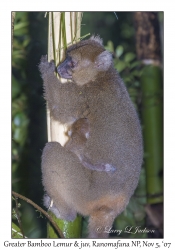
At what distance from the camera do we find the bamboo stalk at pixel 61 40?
11.6 feet

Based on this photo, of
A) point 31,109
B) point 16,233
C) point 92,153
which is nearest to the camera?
point 16,233

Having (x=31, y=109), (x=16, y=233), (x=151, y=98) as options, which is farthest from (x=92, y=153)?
(x=31, y=109)

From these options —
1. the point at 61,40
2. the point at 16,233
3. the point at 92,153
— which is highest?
the point at 61,40

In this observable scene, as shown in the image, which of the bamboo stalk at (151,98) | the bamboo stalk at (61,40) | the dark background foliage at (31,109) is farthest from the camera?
the dark background foliage at (31,109)

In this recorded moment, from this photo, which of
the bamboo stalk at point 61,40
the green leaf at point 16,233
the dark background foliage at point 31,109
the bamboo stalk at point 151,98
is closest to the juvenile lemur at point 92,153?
the bamboo stalk at point 61,40

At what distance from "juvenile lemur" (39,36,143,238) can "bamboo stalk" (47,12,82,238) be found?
0.28 ft

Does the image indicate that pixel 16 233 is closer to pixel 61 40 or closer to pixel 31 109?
pixel 61 40

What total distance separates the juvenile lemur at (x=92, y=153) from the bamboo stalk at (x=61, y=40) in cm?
8

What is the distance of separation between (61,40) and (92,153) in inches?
42.4

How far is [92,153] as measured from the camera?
13.3 ft

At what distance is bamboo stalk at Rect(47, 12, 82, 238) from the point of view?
11.6ft

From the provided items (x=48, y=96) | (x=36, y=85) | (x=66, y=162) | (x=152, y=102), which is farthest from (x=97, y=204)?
(x=36, y=85)

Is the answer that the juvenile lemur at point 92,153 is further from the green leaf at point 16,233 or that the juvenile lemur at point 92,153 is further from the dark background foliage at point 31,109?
the dark background foliage at point 31,109

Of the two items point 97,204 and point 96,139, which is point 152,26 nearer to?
point 96,139
